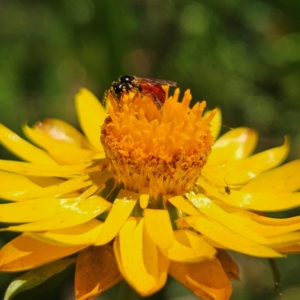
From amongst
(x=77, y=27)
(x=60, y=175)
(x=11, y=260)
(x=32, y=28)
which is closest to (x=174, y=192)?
(x=60, y=175)

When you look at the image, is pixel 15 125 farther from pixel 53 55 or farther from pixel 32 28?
pixel 32 28

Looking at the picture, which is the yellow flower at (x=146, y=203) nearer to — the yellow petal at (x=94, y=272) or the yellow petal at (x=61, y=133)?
the yellow petal at (x=94, y=272)

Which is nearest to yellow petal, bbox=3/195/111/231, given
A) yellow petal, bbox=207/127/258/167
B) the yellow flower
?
the yellow flower

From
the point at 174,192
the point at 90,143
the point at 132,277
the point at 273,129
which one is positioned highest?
the point at 273,129

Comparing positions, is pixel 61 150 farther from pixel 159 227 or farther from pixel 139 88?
pixel 159 227

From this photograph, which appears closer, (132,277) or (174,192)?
(132,277)

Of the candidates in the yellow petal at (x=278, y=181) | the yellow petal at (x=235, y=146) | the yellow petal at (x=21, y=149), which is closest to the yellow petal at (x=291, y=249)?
the yellow petal at (x=278, y=181)

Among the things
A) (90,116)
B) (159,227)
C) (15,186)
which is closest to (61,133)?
(90,116)
